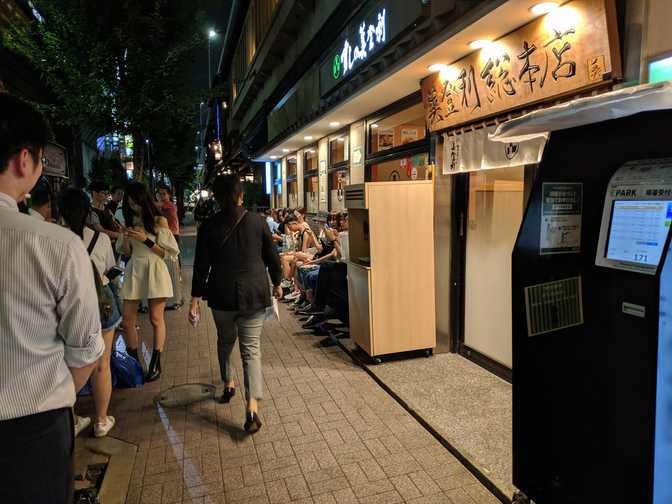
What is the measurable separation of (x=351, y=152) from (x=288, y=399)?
263 inches

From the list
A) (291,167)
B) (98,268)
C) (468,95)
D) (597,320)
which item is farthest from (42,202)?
(291,167)

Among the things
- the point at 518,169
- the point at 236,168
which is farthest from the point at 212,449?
the point at 236,168

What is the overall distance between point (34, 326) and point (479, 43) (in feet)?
15.3

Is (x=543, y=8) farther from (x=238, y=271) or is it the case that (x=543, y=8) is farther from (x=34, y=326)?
(x=34, y=326)

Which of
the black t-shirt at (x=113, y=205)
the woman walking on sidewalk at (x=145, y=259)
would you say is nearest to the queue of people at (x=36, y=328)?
the woman walking on sidewalk at (x=145, y=259)

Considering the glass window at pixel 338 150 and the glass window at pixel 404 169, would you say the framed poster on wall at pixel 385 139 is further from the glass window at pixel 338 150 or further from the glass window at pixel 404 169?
the glass window at pixel 338 150

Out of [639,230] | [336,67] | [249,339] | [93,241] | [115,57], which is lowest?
[249,339]

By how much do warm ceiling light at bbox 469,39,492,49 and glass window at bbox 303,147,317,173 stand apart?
955cm

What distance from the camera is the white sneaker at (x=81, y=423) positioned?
13.1ft

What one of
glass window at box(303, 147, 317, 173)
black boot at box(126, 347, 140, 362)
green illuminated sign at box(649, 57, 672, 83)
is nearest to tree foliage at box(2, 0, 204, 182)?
glass window at box(303, 147, 317, 173)

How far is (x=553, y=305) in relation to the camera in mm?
2531

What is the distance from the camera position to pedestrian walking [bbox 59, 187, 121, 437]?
12.2 ft

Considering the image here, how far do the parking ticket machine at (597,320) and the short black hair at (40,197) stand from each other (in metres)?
4.23

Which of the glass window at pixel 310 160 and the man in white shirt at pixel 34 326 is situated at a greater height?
the glass window at pixel 310 160
